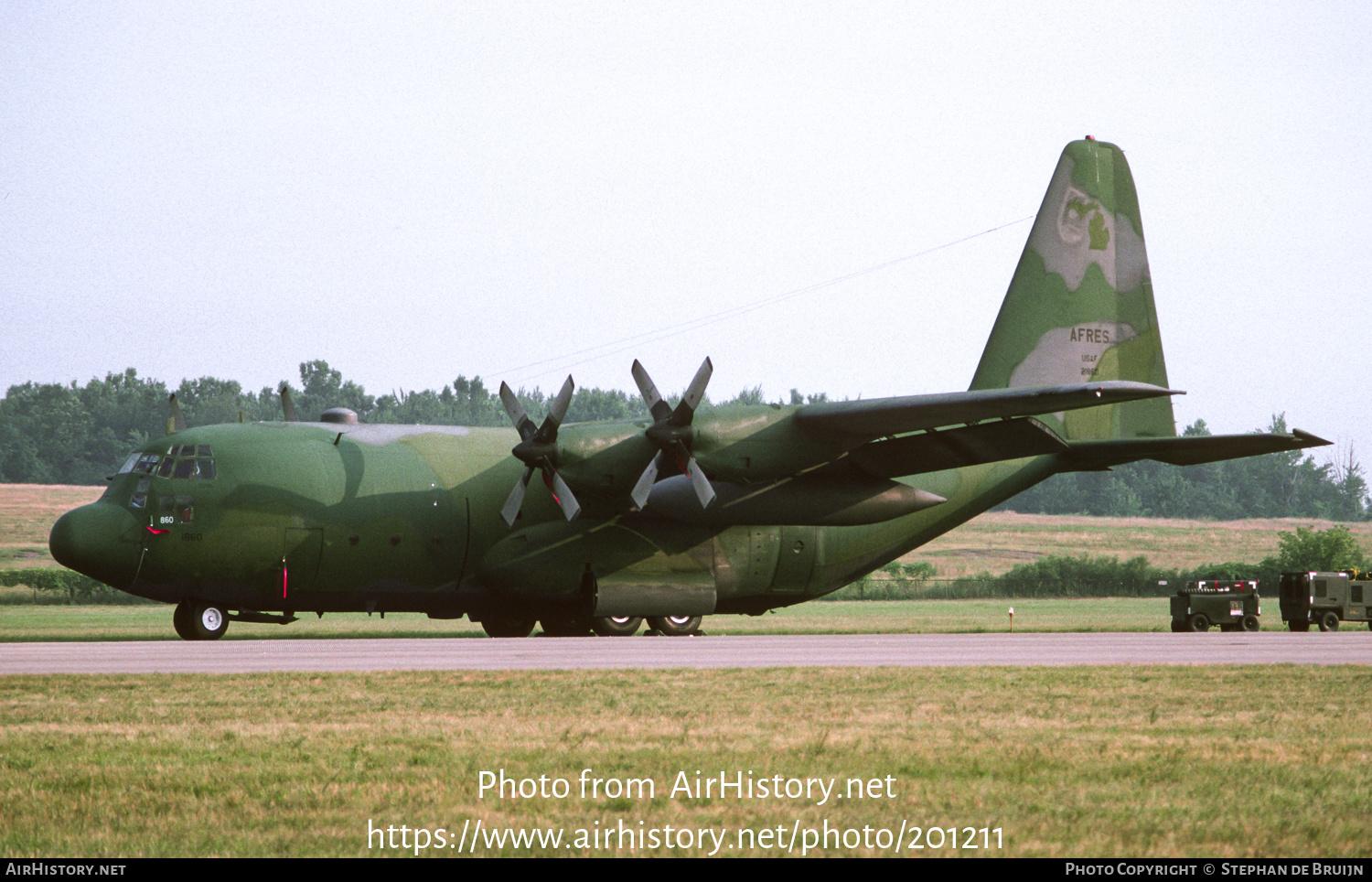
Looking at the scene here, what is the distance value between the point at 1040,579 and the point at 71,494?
62283mm

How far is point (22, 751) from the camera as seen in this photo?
1238 cm

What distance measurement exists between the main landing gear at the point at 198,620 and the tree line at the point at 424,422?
80.2 meters

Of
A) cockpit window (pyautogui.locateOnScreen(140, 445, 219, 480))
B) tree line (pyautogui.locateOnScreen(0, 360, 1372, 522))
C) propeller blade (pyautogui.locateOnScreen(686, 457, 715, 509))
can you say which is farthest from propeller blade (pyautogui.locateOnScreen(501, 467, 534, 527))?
tree line (pyautogui.locateOnScreen(0, 360, 1372, 522))

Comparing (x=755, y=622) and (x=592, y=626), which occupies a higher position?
(x=592, y=626)

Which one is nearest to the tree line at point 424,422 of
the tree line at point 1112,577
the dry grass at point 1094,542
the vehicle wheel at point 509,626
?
the dry grass at point 1094,542

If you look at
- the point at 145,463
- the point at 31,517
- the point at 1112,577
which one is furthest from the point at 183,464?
the point at 31,517

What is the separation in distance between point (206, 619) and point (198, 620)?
0.46 feet

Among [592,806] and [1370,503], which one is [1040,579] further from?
[1370,503]

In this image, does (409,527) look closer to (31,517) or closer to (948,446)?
(948,446)

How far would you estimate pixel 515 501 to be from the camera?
89.0 ft

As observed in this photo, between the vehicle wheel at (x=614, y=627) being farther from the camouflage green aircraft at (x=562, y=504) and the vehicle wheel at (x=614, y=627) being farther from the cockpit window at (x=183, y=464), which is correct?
the cockpit window at (x=183, y=464)

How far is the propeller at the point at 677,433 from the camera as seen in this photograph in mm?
26266

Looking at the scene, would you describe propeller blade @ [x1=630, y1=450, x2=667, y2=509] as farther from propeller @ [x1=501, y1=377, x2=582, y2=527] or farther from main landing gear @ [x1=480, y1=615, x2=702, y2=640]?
main landing gear @ [x1=480, y1=615, x2=702, y2=640]

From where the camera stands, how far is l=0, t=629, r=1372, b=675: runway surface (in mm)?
21266
